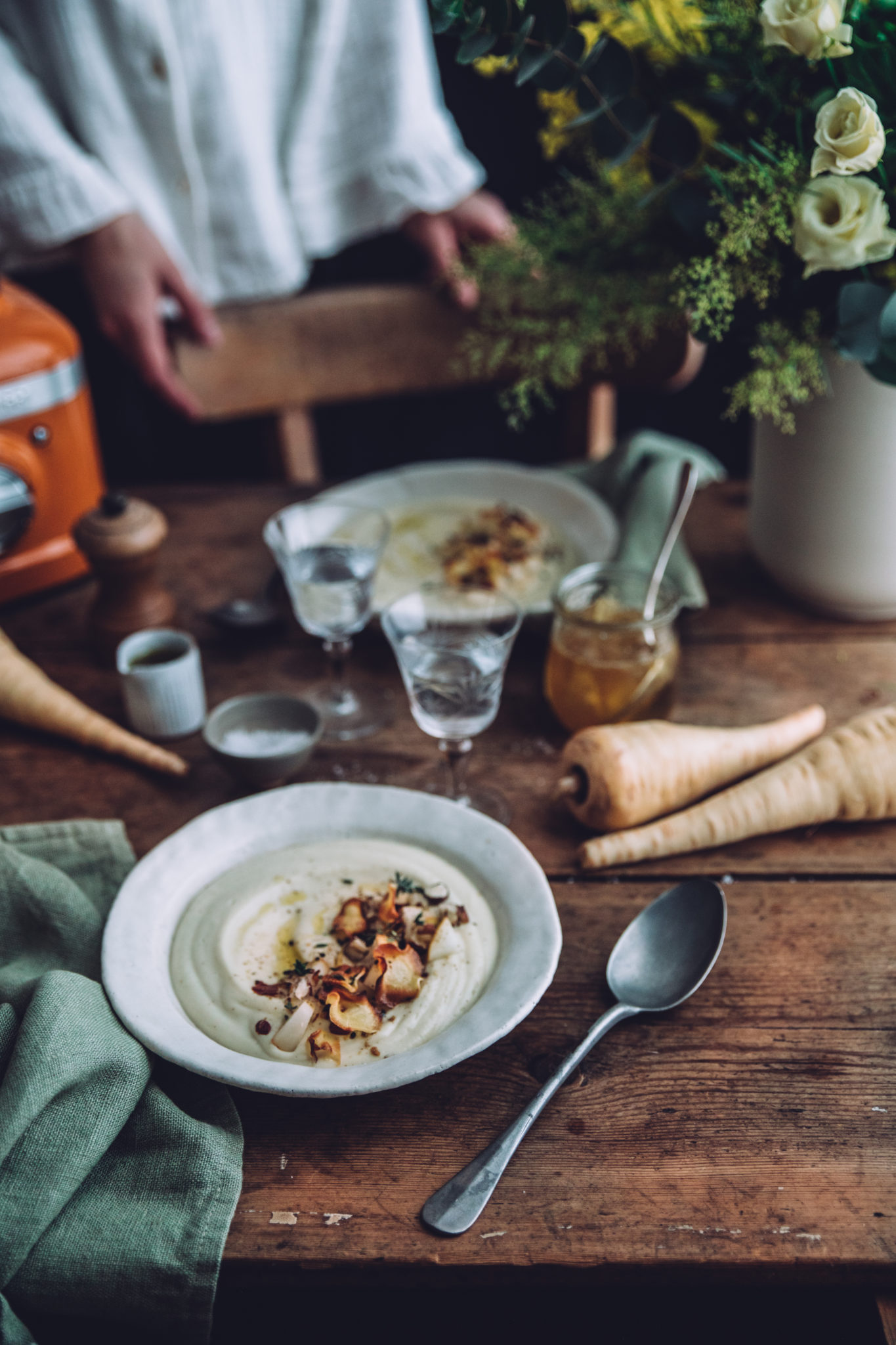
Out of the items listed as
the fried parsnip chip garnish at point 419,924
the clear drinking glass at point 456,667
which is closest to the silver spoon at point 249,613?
the clear drinking glass at point 456,667

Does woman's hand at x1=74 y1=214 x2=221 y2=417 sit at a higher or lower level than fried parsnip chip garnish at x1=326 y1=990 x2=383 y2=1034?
higher

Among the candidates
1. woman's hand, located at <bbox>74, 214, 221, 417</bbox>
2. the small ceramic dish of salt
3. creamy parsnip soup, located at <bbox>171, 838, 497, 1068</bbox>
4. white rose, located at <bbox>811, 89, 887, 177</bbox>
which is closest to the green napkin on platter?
white rose, located at <bbox>811, 89, 887, 177</bbox>

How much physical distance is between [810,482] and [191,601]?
961 millimetres

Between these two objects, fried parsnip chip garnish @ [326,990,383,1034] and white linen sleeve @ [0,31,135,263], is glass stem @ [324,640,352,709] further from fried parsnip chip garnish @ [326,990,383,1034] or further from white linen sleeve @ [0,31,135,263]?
white linen sleeve @ [0,31,135,263]

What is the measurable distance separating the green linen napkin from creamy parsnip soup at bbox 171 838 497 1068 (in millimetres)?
76

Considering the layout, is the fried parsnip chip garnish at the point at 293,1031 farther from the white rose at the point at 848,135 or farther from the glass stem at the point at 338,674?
the white rose at the point at 848,135

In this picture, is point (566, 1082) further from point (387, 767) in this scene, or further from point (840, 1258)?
point (387, 767)

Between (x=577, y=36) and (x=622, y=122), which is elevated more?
(x=577, y=36)

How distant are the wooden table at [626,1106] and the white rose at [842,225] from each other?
56cm

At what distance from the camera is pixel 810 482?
147 cm

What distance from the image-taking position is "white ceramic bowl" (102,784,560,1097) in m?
0.84

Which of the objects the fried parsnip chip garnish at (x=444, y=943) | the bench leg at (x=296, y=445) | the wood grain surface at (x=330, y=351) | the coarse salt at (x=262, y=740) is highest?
the wood grain surface at (x=330, y=351)

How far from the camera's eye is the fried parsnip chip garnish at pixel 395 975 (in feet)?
3.02

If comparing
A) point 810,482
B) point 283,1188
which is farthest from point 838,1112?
point 810,482
